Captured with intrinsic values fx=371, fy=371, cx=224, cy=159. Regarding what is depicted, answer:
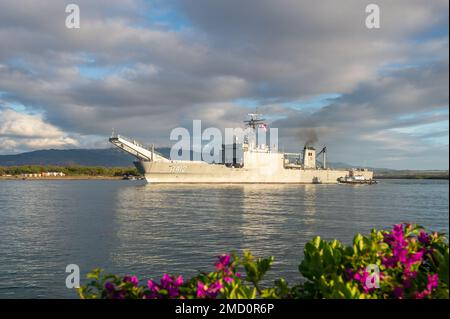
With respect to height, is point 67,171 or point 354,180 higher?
point 67,171

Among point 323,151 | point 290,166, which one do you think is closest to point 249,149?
point 290,166

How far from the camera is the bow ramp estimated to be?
82.0 meters

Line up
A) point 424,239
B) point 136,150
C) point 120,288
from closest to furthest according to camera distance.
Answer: point 120,288, point 424,239, point 136,150

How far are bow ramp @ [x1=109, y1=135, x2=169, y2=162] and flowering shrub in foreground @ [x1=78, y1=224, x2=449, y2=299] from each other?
3103 inches

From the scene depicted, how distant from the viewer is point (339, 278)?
A: 11.4 ft

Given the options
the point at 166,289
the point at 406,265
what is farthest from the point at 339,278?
the point at 166,289

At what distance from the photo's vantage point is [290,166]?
10706 cm

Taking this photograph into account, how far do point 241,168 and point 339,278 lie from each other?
88.1 metres

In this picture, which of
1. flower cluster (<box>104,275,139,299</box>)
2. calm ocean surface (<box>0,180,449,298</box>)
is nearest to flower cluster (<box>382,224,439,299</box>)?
flower cluster (<box>104,275,139,299</box>)

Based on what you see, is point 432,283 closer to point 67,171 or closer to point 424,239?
point 424,239
